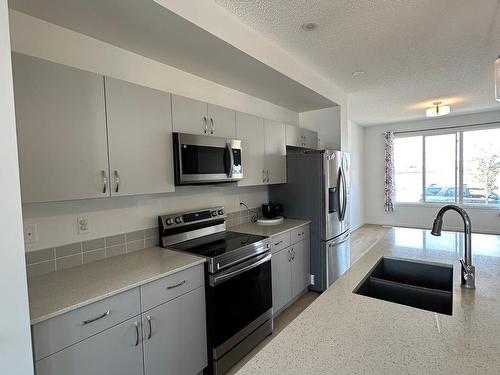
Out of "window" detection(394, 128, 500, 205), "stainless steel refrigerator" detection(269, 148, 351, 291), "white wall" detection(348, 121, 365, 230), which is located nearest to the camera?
"stainless steel refrigerator" detection(269, 148, 351, 291)

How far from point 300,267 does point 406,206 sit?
A: 16.0 feet

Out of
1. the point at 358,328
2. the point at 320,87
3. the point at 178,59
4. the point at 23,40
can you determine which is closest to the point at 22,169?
the point at 23,40

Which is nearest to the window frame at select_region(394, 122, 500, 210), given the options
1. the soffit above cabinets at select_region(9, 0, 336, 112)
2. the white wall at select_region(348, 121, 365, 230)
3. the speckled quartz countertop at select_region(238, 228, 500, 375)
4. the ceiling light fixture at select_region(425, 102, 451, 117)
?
the white wall at select_region(348, 121, 365, 230)

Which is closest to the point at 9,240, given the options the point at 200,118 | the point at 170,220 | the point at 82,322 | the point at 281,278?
the point at 82,322

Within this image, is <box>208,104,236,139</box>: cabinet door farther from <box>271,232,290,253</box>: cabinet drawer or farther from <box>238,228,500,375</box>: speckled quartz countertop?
<box>238,228,500,375</box>: speckled quartz countertop

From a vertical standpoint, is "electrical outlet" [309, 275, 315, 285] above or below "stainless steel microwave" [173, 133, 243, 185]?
below

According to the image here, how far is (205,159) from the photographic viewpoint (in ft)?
7.56

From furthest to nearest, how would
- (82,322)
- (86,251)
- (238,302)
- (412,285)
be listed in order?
(238,302), (86,251), (412,285), (82,322)

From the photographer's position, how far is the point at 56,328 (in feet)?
4.04

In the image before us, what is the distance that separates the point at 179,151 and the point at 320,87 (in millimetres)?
2007

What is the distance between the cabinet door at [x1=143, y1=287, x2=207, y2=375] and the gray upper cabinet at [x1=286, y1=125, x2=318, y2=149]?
2.21 metres

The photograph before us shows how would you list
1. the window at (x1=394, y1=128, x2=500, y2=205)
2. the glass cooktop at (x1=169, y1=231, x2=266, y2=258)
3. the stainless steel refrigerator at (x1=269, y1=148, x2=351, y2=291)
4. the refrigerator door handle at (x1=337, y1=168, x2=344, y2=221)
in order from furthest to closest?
1. the window at (x1=394, y1=128, x2=500, y2=205)
2. the refrigerator door handle at (x1=337, y1=168, x2=344, y2=221)
3. the stainless steel refrigerator at (x1=269, y1=148, x2=351, y2=291)
4. the glass cooktop at (x1=169, y1=231, x2=266, y2=258)

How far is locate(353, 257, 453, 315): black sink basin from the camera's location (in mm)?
1353

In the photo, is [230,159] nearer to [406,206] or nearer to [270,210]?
[270,210]
